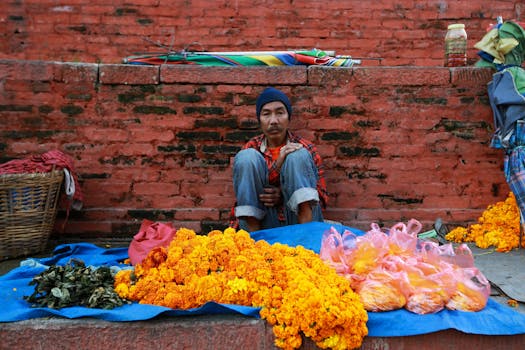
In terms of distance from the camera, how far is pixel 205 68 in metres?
3.90

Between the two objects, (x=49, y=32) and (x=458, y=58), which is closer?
(x=458, y=58)

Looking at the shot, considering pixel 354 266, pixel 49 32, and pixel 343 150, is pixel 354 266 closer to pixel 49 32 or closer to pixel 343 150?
pixel 343 150

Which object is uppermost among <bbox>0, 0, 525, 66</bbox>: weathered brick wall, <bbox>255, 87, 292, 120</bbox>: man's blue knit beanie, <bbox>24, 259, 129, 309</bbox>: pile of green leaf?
<bbox>0, 0, 525, 66</bbox>: weathered brick wall

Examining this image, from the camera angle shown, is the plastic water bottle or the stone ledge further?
the plastic water bottle

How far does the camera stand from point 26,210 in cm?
338

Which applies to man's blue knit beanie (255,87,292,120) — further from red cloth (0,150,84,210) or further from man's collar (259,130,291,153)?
red cloth (0,150,84,210)

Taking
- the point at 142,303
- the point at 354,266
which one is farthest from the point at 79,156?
the point at 354,266

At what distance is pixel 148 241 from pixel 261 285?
113cm

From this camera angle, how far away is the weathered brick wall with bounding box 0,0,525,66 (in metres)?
5.37

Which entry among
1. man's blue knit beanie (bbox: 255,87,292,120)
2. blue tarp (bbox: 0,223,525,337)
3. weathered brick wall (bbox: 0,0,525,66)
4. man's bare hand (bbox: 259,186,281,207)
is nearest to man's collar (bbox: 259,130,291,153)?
man's blue knit beanie (bbox: 255,87,292,120)

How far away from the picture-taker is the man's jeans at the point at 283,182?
3291 millimetres

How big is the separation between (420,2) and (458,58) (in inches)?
65.5

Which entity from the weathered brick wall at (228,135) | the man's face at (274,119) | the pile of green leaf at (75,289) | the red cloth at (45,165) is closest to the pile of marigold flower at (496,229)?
the weathered brick wall at (228,135)

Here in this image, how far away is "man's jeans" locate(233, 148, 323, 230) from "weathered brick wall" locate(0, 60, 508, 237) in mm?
569
